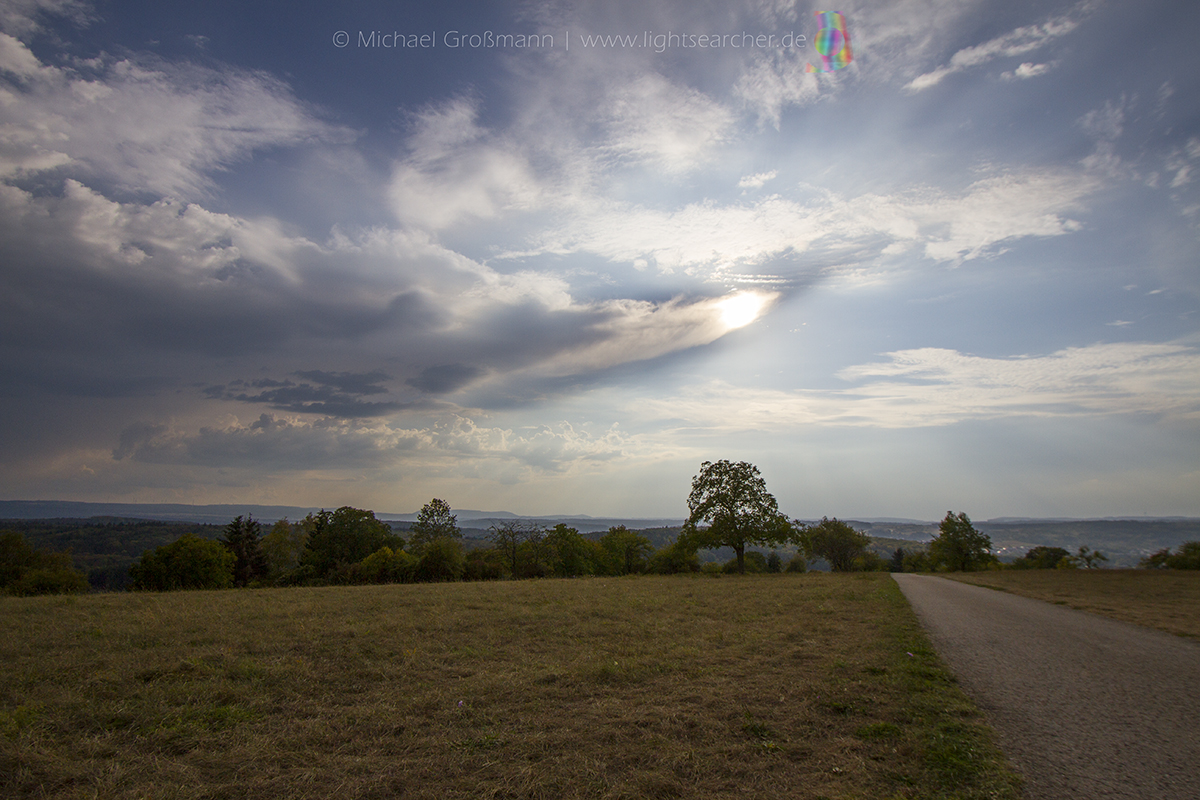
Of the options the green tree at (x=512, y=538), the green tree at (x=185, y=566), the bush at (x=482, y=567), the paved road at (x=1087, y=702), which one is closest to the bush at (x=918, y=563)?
the green tree at (x=512, y=538)

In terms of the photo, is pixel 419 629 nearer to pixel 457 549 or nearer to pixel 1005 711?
pixel 1005 711

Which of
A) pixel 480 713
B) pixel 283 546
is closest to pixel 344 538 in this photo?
pixel 283 546

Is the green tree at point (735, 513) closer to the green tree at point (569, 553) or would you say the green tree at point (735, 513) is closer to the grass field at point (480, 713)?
the green tree at point (569, 553)

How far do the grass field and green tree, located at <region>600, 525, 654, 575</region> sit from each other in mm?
64328

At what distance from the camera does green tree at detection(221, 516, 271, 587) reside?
65500 mm

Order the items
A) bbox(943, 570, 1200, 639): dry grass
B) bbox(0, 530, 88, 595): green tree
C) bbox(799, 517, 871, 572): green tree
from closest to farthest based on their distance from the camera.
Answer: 1. bbox(943, 570, 1200, 639): dry grass
2. bbox(0, 530, 88, 595): green tree
3. bbox(799, 517, 871, 572): green tree

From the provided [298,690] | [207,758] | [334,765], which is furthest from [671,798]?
[298,690]

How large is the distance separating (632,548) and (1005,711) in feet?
238

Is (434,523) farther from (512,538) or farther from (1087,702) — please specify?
(1087,702)

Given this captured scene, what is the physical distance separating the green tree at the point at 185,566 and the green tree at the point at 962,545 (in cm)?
9081

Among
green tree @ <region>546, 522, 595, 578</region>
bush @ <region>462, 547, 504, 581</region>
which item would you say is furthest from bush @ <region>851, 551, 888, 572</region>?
bush @ <region>462, 547, 504, 581</region>

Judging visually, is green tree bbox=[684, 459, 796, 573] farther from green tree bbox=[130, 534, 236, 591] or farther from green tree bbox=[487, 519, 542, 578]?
green tree bbox=[130, 534, 236, 591]

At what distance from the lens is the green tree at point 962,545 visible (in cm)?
7505

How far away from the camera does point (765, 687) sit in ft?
27.5
